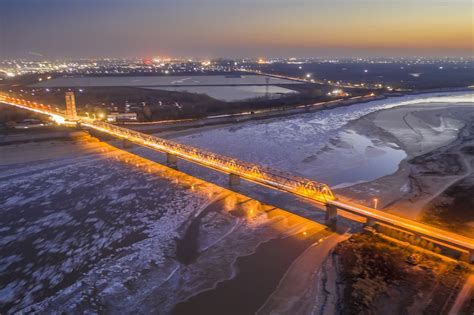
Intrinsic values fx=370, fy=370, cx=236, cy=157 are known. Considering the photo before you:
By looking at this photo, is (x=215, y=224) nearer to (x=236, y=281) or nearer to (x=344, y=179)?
(x=236, y=281)

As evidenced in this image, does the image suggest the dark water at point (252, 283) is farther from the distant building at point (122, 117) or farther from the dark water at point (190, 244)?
the distant building at point (122, 117)

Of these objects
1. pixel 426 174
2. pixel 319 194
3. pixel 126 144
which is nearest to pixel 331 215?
pixel 319 194

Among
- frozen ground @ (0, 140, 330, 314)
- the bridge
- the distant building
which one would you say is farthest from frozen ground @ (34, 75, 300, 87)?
frozen ground @ (0, 140, 330, 314)

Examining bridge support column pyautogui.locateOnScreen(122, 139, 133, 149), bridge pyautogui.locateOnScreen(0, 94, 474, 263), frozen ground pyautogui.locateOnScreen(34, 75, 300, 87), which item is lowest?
bridge support column pyautogui.locateOnScreen(122, 139, 133, 149)

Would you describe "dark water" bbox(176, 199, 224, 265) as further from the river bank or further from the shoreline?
the shoreline

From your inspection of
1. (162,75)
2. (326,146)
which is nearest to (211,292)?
(326,146)
